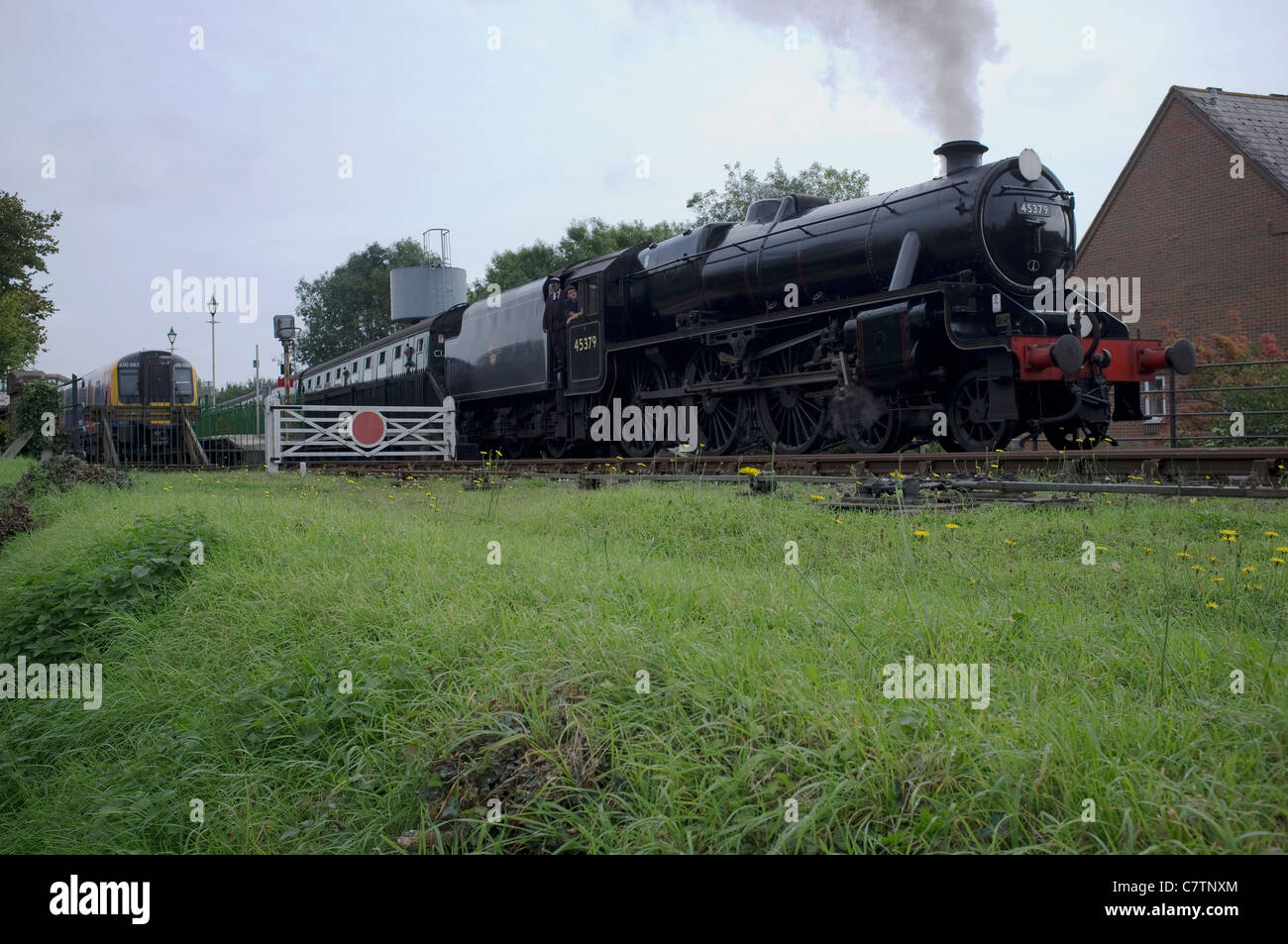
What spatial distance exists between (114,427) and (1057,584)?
24441 millimetres

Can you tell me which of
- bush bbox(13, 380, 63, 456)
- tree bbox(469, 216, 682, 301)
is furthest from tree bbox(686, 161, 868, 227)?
bush bbox(13, 380, 63, 456)

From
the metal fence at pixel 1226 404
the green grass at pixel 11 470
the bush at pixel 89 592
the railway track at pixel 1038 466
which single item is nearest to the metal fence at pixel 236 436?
the green grass at pixel 11 470

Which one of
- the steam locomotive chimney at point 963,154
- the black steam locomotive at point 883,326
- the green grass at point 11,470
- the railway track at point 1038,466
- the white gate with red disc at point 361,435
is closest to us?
the railway track at point 1038,466

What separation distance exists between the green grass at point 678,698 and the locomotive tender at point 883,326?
13.2ft

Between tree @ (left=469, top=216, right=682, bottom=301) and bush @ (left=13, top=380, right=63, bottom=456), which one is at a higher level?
tree @ (left=469, top=216, right=682, bottom=301)

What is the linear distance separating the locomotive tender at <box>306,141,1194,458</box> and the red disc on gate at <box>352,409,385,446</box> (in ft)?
18.8

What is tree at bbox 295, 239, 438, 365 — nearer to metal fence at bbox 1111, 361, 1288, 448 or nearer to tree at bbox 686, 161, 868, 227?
tree at bbox 686, 161, 868, 227

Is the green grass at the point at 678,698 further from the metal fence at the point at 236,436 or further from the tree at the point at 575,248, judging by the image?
the tree at the point at 575,248

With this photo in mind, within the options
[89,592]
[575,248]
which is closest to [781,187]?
[575,248]

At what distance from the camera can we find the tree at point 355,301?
58.9 meters

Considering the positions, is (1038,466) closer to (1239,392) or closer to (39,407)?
(1239,392)

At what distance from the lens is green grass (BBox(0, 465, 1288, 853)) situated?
2297 millimetres

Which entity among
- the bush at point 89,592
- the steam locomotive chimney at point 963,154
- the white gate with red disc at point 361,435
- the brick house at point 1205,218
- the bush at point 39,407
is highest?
the brick house at point 1205,218

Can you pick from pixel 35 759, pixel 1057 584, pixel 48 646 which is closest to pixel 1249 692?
pixel 1057 584
